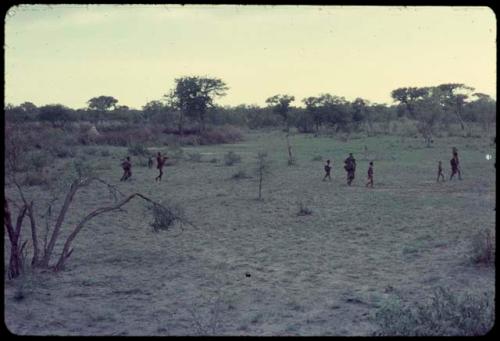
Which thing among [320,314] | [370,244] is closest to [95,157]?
[370,244]

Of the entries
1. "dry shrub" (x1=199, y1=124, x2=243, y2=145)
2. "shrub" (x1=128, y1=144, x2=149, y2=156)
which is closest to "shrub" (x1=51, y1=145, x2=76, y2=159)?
"shrub" (x1=128, y1=144, x2=149, y2=156)

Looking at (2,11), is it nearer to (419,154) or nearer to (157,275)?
(157,275)

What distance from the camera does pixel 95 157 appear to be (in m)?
32.3

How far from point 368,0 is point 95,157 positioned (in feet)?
100

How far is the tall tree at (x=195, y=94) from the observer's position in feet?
184

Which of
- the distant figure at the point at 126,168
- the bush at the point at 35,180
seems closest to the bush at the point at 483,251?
the distant figure at the point at 126,168

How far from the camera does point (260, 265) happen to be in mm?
9430

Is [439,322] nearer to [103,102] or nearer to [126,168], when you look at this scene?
[126,168]

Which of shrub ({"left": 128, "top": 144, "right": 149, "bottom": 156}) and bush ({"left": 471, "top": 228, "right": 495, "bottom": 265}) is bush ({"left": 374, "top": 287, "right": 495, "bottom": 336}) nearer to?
bush ({"left": 471, "top": 228, "right": 495, "bottom": 265})

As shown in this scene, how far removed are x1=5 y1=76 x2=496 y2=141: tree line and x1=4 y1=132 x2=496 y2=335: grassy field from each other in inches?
1121

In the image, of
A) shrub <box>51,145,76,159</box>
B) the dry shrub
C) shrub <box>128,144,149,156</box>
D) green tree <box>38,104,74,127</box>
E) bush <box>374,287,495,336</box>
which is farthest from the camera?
green tree <box>38,104,74,127</box>

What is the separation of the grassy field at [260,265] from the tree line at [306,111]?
93.4 feet

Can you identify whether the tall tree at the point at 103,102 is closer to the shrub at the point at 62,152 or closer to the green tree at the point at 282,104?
the green tree at the point at 282,104

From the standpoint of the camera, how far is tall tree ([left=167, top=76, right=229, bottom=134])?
56.2 m
